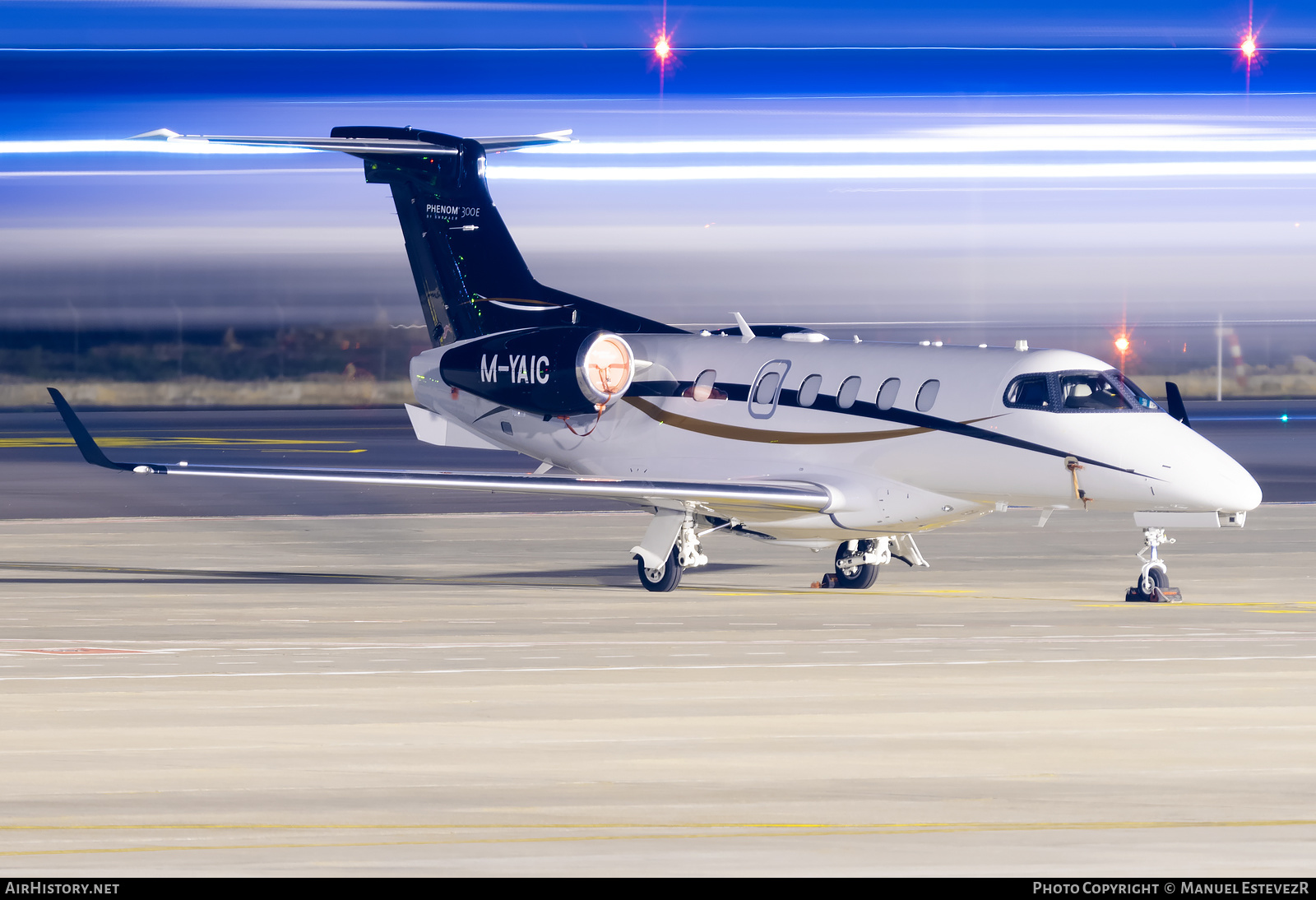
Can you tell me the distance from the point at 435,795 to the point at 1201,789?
15.1 feet

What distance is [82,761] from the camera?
12531 millimetres

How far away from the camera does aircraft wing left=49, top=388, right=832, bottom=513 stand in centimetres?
2367

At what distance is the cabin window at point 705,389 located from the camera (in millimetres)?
25922

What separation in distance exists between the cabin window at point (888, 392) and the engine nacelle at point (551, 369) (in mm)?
4177

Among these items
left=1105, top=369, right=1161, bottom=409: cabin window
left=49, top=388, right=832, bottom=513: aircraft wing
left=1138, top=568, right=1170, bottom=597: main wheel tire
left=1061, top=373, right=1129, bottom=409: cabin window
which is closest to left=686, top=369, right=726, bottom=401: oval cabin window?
left=49, top=388, right=832, bottom=513: aircraft wing

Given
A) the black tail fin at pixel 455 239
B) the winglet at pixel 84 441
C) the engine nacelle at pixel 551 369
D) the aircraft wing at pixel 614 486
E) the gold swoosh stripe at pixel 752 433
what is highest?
the black tail fin at pixel 455 239

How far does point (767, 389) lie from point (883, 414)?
1.97 m

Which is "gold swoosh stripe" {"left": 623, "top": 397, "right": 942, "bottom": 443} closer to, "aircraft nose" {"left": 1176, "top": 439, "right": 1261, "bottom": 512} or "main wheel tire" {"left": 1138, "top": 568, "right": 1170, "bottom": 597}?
"main wheel tire" {"left": 1138, "top": 568, "right": 1170, "bottom": 597}

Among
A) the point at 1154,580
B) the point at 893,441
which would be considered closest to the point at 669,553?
the point at 893,441

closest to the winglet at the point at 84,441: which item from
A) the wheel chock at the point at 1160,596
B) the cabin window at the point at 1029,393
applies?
the cabin window at the point at 1029,393

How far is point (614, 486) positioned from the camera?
2394 centimetres

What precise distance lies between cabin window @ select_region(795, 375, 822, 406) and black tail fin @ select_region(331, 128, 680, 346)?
564cm

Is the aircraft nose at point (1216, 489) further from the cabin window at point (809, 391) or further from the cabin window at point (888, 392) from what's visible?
the cabin window at point (809, 391)
